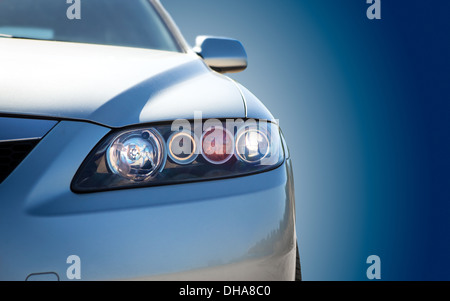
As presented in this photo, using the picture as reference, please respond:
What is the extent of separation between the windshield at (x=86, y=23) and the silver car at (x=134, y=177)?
67 centimetres

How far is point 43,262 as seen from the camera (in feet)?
3.46

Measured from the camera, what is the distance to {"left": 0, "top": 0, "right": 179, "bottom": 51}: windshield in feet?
7.20

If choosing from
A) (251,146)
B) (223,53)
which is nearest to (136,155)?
(251,146)

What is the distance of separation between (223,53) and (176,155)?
45.6 inches

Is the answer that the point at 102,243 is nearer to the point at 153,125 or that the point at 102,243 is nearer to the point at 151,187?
the point at 151,187

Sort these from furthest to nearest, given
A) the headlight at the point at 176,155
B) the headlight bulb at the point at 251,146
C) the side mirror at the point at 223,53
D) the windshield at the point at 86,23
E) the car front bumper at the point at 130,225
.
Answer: the side mirror at the point at 223,53, the windshield at the point at 86,23, the headlight bulb at the point at 251,146, the headlight at the point at 176,155, the car front bumper at the point at 130,225

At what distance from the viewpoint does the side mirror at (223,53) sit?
2.33 m

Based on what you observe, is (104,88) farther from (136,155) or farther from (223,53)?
(223,53)

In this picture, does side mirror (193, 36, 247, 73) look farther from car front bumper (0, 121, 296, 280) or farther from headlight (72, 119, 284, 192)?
car front bumper (0, 121, 296, 280)

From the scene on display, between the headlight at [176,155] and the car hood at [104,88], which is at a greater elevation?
the car hood at [104,88]

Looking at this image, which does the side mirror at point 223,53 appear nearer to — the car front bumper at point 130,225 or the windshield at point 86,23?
the windshield at point 86,23

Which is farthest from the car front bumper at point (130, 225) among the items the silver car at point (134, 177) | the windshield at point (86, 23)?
the windshield at point (86, 23)

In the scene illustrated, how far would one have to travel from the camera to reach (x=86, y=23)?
228 centimetres

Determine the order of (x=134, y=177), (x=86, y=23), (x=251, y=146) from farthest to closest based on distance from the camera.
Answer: (x=86, y=23) < (x=251, y=146) < (x=134, y=177)
